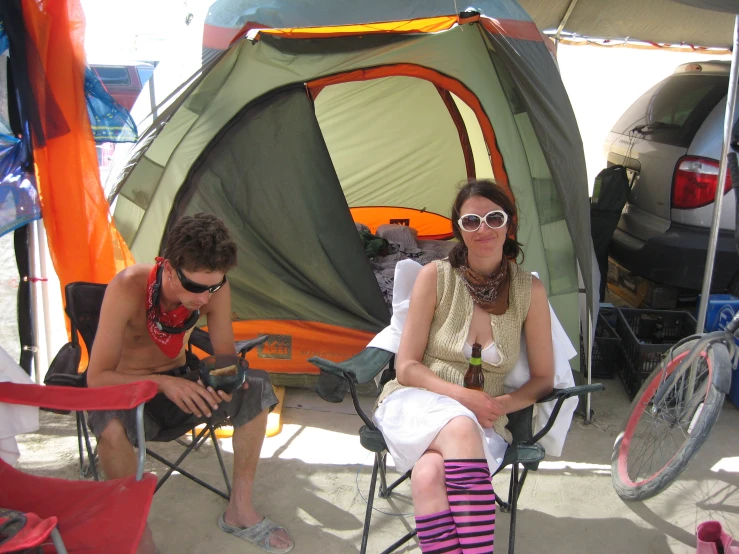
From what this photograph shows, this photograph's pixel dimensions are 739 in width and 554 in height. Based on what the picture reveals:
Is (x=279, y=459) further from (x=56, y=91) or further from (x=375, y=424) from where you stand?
(x=56, y=91)

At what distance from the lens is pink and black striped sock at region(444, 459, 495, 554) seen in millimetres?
1706

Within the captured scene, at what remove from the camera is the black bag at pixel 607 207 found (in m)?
4.28

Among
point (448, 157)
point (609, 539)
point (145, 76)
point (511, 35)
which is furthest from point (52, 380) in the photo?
point (145, 76)

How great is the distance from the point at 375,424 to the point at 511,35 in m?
1.91

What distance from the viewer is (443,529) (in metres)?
1.73

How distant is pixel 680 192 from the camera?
3.87 metres

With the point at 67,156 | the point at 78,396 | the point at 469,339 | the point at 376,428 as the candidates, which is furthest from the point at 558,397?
the point at 67,156

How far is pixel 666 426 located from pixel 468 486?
1.25 metres

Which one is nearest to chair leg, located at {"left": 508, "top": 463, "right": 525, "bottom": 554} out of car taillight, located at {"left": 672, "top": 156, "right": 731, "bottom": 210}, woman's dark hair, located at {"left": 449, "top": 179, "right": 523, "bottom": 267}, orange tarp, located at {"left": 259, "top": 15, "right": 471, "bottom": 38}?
woman's dark hair, located at {"left": 449, "top": 179, "right": 523, "bottom": 267}

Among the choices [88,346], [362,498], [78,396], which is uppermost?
[78,396]

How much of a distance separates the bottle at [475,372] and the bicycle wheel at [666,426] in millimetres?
745

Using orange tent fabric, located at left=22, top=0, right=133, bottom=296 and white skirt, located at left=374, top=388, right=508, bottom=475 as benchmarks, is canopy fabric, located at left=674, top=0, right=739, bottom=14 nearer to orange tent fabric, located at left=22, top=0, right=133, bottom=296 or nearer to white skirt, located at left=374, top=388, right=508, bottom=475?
white skirt, located at left=374, top=388, right=508, bottom=475

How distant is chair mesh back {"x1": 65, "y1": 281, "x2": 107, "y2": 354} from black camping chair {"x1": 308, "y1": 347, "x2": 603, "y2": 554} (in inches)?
34.2

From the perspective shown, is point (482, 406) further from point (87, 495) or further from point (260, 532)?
point (87, 495)
